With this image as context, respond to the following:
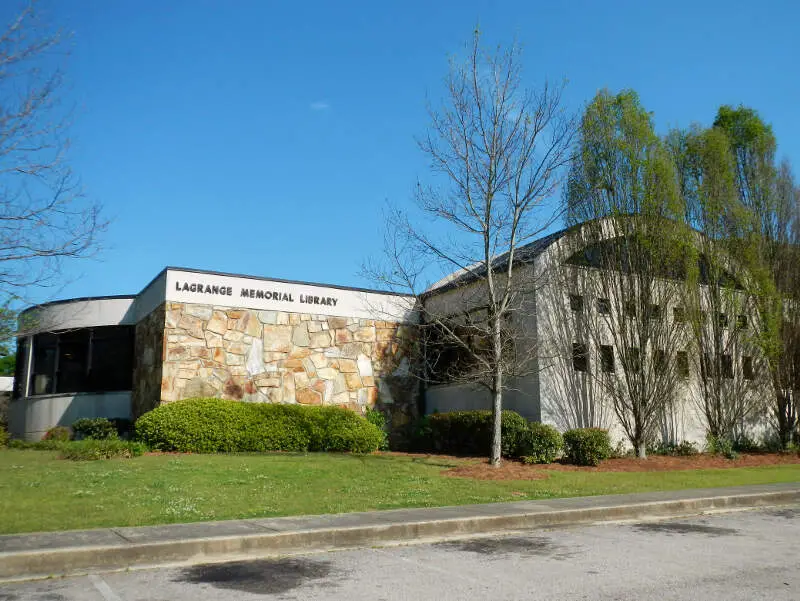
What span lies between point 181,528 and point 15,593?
2.18 meters

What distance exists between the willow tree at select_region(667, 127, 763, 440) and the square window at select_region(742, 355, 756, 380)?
4cm

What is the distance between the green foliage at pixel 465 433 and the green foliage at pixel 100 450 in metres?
8.14

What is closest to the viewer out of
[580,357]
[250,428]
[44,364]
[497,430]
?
[497,430]

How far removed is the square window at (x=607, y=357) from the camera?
1887 cm

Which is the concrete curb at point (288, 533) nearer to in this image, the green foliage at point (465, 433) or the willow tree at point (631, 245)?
the green foliage at point (465, 433)

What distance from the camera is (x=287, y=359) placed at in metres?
19.7

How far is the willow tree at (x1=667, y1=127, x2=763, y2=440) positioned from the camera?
20531mm

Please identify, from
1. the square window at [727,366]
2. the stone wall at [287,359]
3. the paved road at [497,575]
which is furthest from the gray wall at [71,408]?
the square window at [727,366]

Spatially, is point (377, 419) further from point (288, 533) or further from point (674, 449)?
point (288, 533)

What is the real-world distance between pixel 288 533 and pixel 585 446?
10.9 m

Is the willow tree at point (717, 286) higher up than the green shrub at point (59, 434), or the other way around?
the willow tree at point (717, 286)

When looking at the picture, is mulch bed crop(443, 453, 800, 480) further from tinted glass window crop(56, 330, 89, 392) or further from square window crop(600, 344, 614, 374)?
tinted glass window crop(56, 330, 89, 392)

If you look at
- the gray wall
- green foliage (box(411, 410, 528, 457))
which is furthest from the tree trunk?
the gray wall

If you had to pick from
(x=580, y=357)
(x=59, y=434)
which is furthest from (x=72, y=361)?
(x=580, y=357)
